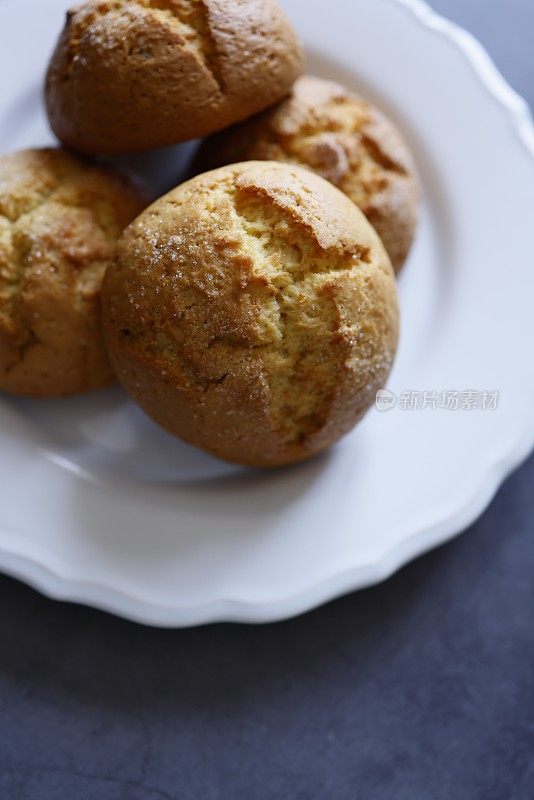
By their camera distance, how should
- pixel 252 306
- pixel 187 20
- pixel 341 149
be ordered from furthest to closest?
pixel 341 149, pixel 187 20, pixel 252 306

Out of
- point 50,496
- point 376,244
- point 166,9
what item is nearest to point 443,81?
point 376,244

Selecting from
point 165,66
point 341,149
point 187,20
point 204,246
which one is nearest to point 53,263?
point 204,246

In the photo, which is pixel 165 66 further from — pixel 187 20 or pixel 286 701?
pixel 286 701

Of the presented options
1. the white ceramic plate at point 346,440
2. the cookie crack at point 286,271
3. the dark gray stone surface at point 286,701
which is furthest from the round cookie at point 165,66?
the dark gray stone surface at point 286,701

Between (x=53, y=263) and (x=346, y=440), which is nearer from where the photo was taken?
(x=53, y=263)

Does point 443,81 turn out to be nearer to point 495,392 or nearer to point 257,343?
point 495,392

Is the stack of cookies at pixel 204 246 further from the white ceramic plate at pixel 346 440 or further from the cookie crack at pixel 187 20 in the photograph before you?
the white ceramic plate at pixel 346 440

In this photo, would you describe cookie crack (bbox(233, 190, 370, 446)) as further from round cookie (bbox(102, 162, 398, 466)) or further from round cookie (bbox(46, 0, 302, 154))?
round cookie (bbox(46, 0, 302, 154))

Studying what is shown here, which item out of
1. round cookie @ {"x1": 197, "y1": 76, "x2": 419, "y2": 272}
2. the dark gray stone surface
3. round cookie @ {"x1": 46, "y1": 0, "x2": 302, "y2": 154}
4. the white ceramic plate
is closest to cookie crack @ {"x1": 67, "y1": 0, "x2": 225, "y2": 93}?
round cookie @ {"x1": 46, "y1": 0, "x2": 302, "y2": 154}
